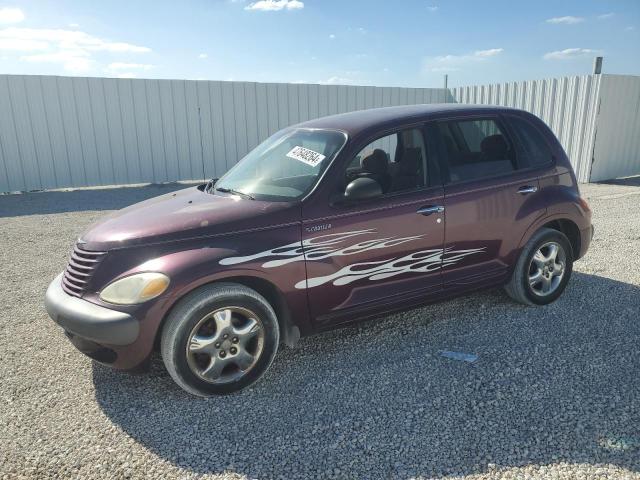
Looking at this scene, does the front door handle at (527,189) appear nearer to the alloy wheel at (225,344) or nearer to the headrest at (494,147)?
the headrest at (494,147)

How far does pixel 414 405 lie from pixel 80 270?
2287 millimetres

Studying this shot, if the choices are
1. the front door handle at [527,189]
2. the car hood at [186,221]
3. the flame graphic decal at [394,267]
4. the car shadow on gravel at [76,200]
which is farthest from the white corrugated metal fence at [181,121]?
the car hood at [186,221]

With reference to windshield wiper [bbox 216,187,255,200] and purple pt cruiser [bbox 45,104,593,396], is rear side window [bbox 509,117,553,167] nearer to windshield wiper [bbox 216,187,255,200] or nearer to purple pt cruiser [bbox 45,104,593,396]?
purple pt cruiser [bbox 45,104,593,396]

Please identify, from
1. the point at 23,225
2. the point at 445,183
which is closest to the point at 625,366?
the point at 445,183

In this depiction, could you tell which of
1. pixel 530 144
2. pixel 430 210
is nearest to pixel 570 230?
pixel 530 144

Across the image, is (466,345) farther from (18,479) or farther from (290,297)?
(18,479)

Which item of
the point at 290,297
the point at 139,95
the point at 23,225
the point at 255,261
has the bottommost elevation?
the point at 23,225

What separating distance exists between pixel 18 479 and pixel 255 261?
A: 168 centimetres

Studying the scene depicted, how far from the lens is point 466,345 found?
3.75 metres

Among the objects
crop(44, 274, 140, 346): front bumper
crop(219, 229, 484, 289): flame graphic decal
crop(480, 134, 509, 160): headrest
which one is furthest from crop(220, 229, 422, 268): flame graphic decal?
crop(480, 134, 509, 160): headrest

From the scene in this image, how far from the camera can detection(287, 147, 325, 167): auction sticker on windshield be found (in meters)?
3.59

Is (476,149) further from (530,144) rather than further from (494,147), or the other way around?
(530,144)

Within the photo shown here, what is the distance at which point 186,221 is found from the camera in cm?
317

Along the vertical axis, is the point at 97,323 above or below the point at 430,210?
below
